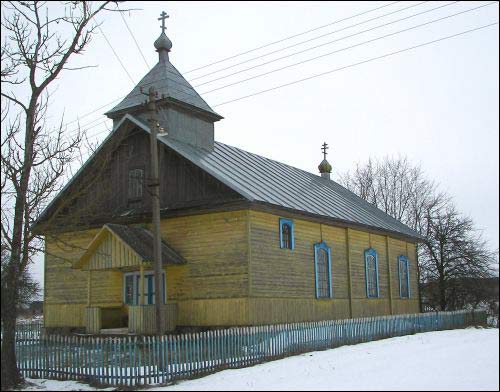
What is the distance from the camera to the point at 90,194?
953 inches

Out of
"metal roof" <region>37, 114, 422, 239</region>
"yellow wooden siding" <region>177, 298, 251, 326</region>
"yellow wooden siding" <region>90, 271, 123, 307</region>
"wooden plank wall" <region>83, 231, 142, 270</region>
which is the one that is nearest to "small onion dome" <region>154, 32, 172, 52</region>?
"metal roof" <region>37, 114, 422, 239</region>

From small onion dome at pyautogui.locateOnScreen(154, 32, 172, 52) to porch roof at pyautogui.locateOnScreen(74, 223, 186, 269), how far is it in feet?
30.0

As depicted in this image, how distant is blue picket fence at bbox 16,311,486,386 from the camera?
14.2 meters

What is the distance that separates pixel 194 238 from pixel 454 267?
23684mm

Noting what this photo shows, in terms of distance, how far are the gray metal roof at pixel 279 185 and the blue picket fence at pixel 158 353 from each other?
481cm

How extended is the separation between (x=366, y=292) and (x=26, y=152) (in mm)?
17375

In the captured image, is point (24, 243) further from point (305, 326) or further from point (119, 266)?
point (305, 326)

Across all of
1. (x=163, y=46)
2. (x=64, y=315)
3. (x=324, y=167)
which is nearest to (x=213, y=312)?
(x=64, y=315)

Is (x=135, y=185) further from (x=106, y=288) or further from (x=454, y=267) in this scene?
(x=454, y=267)

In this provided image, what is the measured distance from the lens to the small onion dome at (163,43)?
26.9 m

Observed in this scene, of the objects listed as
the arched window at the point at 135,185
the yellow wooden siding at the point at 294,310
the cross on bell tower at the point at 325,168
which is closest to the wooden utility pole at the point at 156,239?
the yellow wooden siding at the point at 294,310

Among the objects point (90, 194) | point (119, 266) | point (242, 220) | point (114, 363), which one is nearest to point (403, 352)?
point (242, 220)

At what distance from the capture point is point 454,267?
39531 mm

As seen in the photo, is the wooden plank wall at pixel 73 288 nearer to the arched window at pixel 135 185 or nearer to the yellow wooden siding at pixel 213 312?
the arched window at pixel 135 185
